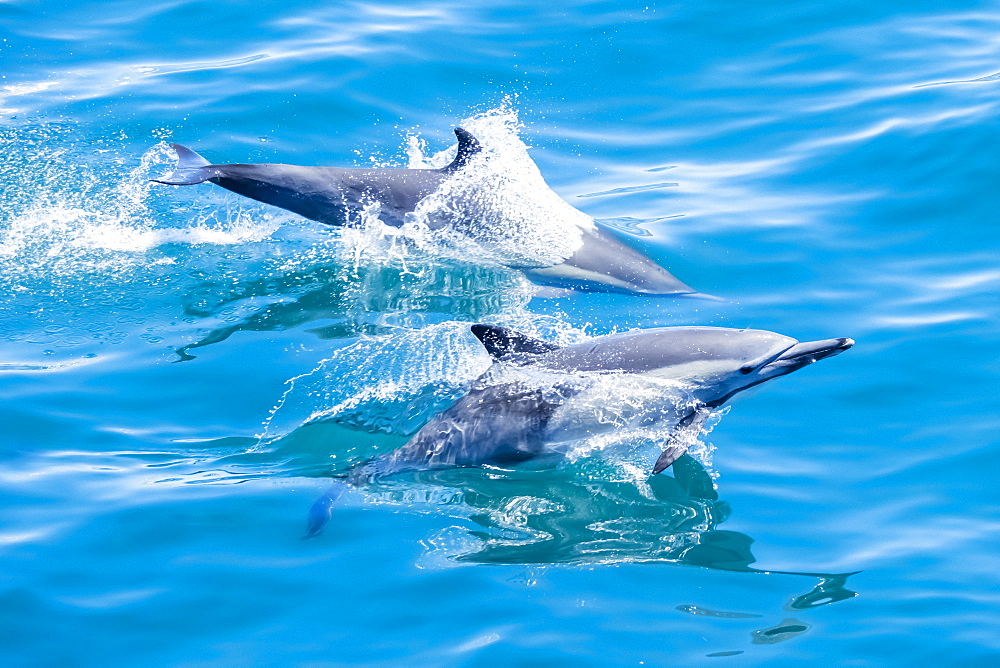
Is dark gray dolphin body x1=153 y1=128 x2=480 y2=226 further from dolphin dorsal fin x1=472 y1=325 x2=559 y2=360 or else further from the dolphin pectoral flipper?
the dolphin pectoral flipper

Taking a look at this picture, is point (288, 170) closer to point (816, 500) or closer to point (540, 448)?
point (540, 448)

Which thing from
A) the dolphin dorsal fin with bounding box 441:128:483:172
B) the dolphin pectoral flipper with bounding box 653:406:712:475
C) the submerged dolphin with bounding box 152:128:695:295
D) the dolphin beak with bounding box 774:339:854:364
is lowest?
the dolphin pectoral flipper with bounding box 653:406:712:475

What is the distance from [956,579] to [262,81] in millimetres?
10295

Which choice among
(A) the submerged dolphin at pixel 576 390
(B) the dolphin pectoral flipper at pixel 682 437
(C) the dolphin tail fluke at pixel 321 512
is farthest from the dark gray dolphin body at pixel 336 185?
(B) the dolphin pectoral flipper at pixel 682 437

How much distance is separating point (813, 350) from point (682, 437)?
3.32 feet

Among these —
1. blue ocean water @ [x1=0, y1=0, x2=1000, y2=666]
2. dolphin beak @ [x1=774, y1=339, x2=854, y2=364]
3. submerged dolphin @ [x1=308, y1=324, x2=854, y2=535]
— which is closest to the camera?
blue ocean water @ [x1=0, y1=0, x2=1000, y2=666]

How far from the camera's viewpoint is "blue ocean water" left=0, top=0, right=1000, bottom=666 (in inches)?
232

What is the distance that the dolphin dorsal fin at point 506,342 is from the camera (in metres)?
6.77

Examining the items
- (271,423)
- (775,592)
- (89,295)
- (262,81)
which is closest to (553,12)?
(262,81)

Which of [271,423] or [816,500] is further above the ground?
[271,423]

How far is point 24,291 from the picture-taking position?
9172mm

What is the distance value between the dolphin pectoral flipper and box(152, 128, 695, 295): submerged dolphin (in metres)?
2.67

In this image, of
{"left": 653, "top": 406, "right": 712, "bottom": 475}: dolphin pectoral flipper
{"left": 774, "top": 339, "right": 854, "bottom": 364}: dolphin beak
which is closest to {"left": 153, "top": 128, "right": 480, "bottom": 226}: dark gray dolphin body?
{"left": 653, "top": 406, "right": 712, "bottom": 475}: dolphin pectoral flipper

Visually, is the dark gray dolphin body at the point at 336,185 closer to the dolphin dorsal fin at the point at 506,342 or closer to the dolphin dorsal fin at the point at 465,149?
the dolphin dorsal fin at the point at 465,149
